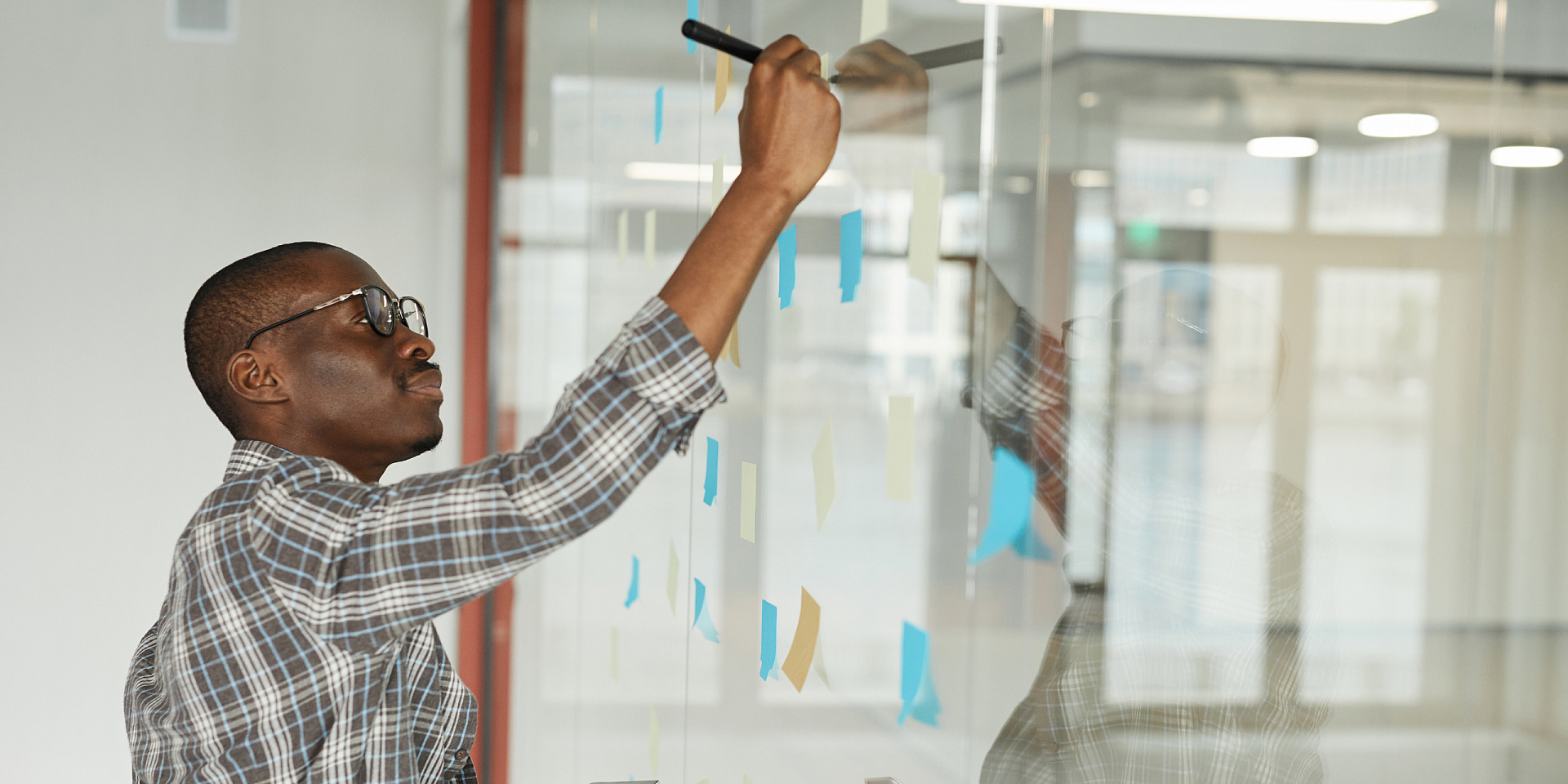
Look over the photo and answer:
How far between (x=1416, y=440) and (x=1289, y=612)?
9cm

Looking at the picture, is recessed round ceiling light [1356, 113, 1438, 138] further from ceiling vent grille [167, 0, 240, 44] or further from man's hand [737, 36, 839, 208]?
ceiling vent grille [167, 0, 240, 44]

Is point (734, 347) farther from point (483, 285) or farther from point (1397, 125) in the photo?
point (483, 285)

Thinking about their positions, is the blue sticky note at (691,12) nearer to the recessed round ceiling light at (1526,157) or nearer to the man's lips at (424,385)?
the man's lips at (424,385)

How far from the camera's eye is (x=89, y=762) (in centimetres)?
318

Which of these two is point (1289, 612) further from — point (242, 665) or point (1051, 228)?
point (242, 665)

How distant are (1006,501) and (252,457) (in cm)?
65

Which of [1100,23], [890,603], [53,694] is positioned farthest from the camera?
[53,694]

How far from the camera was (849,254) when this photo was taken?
896mm

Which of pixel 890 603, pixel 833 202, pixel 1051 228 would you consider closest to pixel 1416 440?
pixel 1051 228

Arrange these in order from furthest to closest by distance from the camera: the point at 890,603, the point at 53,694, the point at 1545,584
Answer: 1. the point at 53,694
2. the point at 890,603
3. the point at 1545,584

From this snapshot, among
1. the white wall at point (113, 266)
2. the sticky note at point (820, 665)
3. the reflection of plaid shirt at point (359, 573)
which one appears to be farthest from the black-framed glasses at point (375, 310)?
the white wall at point (113, 266)

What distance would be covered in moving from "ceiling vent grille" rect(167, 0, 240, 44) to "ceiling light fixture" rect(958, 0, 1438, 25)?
321 centimetres

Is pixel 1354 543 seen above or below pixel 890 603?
above

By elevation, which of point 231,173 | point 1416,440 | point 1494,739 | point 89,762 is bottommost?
point 89,762
